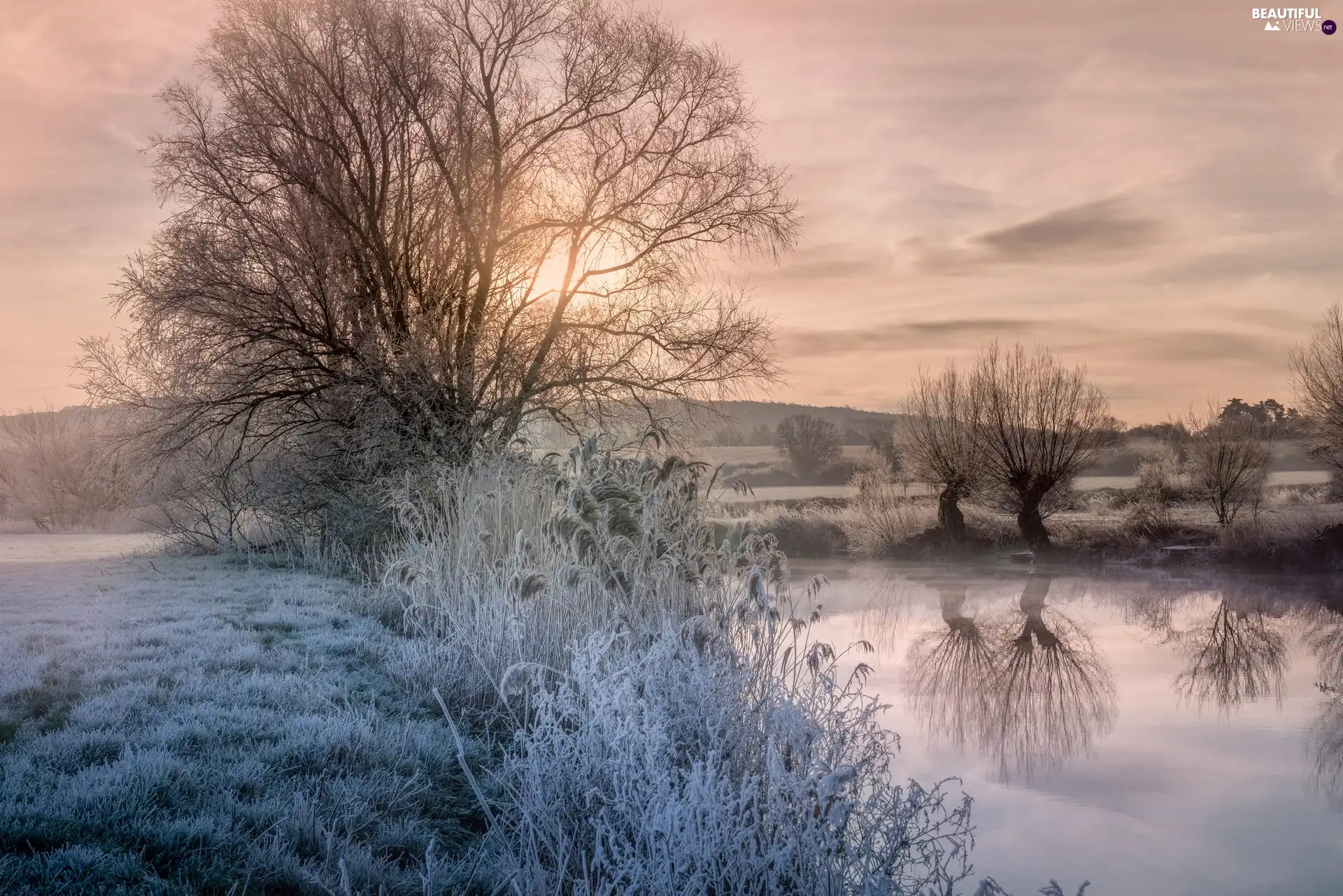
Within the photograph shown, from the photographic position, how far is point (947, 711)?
28.3 feet

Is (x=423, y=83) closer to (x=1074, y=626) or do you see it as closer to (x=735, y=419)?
(x=735, y=419)

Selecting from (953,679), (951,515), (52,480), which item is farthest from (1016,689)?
(52,480)

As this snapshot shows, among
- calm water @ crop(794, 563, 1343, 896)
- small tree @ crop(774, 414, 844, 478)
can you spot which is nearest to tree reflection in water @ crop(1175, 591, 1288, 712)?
calm water @ crop(794, 563, 1343, 896)

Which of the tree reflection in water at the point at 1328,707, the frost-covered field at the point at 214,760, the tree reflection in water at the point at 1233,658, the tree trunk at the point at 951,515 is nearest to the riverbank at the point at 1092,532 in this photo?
the tree trunk at the point at 951,515

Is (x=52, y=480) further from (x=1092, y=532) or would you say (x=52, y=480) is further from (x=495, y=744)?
(x=1092, y=532)

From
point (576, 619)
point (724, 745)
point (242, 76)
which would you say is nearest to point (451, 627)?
point (576, 619)

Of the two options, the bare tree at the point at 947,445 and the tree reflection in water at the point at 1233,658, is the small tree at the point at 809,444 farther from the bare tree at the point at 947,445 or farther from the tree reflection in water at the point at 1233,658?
the tree reflection in water at the point at 1233,658

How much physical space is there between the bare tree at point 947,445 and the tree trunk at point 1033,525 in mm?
1165

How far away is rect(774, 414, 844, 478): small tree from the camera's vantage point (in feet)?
117

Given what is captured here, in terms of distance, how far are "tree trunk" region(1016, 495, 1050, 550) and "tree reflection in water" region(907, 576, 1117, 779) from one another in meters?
6.92

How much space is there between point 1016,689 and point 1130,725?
1.43m

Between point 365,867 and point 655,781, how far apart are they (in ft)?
3.44

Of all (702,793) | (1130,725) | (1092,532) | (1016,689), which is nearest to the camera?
(702,793)

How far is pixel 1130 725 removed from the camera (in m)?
8.43
